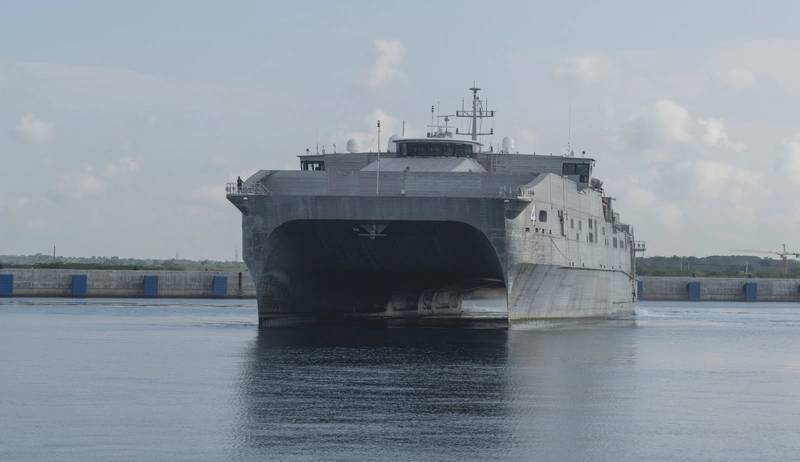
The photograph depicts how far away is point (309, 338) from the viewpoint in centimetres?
4312

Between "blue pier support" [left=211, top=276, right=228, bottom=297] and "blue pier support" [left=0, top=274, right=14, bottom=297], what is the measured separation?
15.0 metres

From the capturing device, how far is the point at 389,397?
2559cm

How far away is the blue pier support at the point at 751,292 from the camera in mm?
114438

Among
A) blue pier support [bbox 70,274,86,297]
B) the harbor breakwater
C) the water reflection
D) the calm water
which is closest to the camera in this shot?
the calm water

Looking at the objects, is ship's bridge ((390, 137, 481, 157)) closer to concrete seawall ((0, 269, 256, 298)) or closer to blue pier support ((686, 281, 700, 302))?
concrete seawall ((0, 269, 256, 298))

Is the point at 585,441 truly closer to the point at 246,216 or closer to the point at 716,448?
the point at 716,448

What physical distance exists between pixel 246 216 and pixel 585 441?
26171 mm

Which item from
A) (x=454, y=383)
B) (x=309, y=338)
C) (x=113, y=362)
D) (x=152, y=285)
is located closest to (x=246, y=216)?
(x=309, y=338)

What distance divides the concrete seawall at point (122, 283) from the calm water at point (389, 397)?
47.3 metres

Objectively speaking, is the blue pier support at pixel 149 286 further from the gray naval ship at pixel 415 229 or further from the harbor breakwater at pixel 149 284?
the gray naval ship at pixel 415 229

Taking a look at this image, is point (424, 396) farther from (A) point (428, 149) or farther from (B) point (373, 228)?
(A) point (428, 149)

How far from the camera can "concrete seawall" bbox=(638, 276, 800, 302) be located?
113 meters

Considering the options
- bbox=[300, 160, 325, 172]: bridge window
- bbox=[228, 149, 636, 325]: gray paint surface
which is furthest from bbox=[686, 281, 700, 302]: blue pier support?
bbox=[300, 160, 325, 172]: bridge window

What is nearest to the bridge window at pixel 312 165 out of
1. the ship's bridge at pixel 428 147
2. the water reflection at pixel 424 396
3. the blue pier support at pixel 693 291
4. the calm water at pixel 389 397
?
the ship's bridge at pixel 428 147
